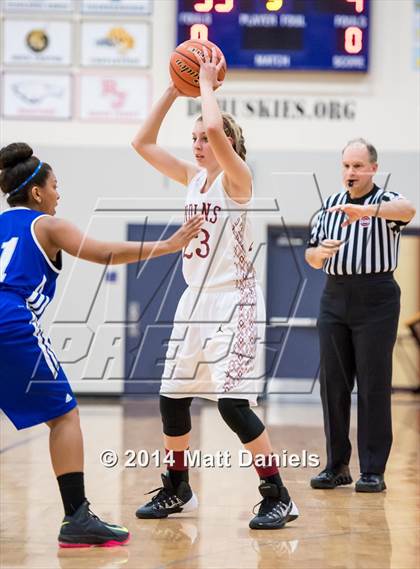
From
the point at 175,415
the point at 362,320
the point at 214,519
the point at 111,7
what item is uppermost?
the point at 111,7

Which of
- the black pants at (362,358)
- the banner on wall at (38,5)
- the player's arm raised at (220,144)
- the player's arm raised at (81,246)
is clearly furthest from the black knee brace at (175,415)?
the banner on wall at (38,5)

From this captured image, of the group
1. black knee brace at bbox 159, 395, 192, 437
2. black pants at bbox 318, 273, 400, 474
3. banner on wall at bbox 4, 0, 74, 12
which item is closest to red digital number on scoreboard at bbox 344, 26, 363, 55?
banner on wall at bbox 4, 0, 74, 12

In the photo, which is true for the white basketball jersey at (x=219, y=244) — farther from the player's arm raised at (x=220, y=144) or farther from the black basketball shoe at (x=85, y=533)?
the black basketball shoe at (x=85, y=533)

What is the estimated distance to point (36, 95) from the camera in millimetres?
10812

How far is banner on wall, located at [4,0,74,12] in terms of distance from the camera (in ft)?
34.8

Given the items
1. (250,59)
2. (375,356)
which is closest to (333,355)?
(375,356)

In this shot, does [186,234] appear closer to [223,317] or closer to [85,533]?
[223,317]

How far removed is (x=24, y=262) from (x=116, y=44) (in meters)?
7.59

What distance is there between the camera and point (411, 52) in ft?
34.4

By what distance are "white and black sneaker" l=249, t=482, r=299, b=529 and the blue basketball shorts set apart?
101 centimetres

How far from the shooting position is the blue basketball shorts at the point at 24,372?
3.58 metres

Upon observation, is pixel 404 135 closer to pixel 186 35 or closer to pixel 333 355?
pixel 186 35

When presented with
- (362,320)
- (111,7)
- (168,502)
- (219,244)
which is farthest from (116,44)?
(168,502)

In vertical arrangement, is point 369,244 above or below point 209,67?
below
